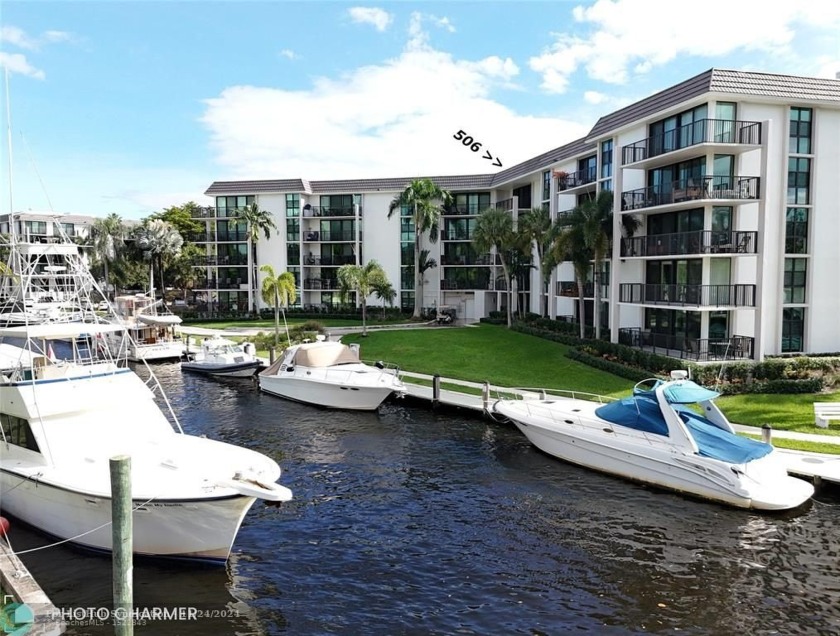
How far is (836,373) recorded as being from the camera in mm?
27500

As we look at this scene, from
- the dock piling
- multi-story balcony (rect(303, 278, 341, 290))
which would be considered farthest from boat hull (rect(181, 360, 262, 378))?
multi-story balcony (rect(303, 278, 341, 290))

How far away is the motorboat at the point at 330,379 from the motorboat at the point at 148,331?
14655 mm

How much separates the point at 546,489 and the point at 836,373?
670 inches

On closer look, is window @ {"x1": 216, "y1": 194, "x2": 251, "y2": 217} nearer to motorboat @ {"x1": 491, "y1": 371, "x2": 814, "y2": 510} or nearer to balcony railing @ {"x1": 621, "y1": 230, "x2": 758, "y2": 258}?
balcony railing @ {"x1": 621, "y1": 230, "x2": 758, "y2": 258}

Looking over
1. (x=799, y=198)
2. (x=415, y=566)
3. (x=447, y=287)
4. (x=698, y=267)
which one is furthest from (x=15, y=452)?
(x=447, y=287)

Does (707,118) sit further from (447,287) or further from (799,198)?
(447,287)

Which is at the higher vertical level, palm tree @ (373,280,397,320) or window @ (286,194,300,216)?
window @ (286,194,300,216)

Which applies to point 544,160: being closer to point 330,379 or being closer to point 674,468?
point 330,379

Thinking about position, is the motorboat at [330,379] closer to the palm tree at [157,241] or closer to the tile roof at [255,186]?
the tile roof at [255,186]

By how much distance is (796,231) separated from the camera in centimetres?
3111

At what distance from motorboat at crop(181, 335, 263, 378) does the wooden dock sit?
31.9ft

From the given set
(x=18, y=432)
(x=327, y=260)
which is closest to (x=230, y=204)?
(x=327, y=260)

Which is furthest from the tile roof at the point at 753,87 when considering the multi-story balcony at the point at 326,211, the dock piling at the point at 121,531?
the multi-story balcony at the point at 326,211

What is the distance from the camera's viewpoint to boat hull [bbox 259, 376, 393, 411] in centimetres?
2850
